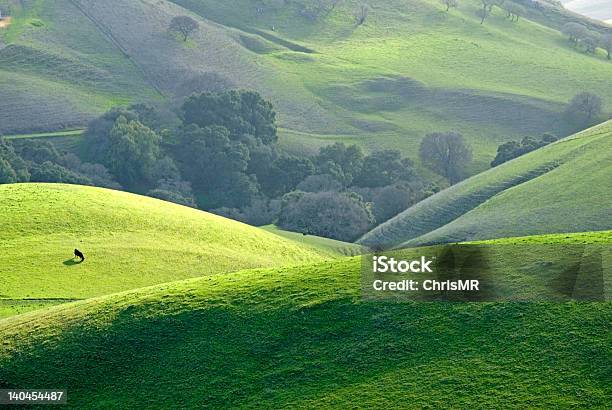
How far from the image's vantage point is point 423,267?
1282 inches

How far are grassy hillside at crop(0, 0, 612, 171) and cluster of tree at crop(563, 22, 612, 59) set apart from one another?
9.44 feet

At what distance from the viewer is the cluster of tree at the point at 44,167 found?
111125 millimetres

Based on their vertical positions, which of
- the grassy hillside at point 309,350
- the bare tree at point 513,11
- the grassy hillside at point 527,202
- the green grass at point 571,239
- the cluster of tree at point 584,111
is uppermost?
the bare tree at point 513,11

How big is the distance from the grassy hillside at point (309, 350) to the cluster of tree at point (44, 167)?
258 ft

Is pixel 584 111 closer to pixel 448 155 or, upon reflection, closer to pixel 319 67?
pixel 448 155

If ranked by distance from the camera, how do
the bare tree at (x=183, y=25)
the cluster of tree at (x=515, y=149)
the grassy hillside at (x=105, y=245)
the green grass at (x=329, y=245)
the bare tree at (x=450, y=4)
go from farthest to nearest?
the bare tree at (x=450, y=4) < the bare tree at (x=183, y=25) < the cluster of tree at (x=515, y=149) < the green grass at (x=329, y=245) < the grassy hillside at (x=105, y=245)

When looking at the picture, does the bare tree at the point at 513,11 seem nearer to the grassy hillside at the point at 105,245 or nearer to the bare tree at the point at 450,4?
the bare tree at the point at 450,4

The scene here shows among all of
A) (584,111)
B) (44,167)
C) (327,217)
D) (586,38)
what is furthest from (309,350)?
(586,38)

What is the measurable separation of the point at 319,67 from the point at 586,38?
56137 mm

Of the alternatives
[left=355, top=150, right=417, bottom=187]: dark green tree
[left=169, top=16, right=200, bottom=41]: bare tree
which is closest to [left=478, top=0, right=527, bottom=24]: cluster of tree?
[left=169, top=16, right=200, bottom=41]: bare tree

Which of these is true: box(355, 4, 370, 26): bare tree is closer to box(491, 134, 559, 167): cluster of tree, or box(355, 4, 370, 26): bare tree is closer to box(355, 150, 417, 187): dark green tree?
box(355, 150, 417, 187): dark green tree

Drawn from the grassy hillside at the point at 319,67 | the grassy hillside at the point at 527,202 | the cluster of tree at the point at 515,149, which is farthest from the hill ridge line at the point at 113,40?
the grassy hillside at the point at 527,202

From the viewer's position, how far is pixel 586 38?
587 ft

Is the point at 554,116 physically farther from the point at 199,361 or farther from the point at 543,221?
the point at 199,361
